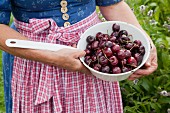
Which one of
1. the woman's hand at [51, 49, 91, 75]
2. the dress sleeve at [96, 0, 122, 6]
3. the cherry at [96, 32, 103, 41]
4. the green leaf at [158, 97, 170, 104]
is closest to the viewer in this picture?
the woman's hand at [51, 49, 91, 75]

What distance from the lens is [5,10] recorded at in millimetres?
1680

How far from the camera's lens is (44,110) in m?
1.84

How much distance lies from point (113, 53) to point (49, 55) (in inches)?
8.9

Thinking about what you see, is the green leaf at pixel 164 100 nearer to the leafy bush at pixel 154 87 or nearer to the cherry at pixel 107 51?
the leafy bush at pixel 154 87

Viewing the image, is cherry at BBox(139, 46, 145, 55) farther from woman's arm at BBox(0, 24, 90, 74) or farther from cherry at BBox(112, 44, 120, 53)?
woman's arm at BBox(0, 24, 90, 74)

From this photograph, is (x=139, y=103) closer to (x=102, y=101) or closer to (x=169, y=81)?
(x=169, y=81)

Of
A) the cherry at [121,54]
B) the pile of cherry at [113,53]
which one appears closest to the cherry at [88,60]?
the pile of cherry at [113,53]

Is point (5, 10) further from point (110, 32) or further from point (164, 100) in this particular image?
point (164, 100)

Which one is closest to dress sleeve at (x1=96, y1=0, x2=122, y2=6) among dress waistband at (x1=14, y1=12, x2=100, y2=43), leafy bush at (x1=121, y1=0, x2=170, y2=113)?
dress waistband at (x1=14, y1=12, x2=100, y2=43)

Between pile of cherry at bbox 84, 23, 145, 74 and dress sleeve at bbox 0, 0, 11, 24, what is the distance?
1.01ft

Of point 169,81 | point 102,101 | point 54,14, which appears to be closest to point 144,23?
point 169,81

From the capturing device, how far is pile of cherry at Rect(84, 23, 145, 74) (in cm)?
160

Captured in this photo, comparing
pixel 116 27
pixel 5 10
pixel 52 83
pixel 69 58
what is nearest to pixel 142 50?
pixel 116 27

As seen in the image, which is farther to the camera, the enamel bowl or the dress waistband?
the dress waistband
